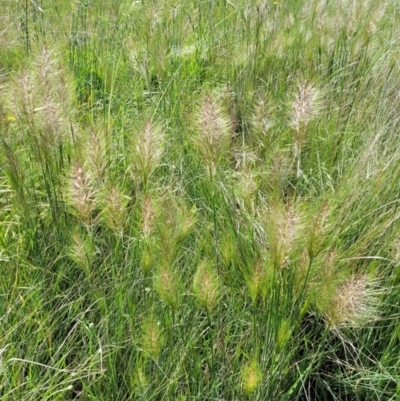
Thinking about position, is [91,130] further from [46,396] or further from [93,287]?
[46,396]

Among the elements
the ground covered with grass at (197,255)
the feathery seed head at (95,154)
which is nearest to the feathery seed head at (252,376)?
the ground covered with grass at (197,255)


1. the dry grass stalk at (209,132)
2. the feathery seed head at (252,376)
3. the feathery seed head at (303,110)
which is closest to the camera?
the feathery seed head at (252,376)

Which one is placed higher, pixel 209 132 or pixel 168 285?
Result: pixel 209 132

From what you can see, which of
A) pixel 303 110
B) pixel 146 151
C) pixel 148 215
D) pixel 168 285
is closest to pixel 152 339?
pixel 168 285

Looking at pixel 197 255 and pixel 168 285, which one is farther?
pixel 197 255

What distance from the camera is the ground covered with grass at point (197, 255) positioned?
3.46ft

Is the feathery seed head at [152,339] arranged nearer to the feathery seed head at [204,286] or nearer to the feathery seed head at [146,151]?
the feathery seed head at [204,286]

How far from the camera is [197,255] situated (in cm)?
128

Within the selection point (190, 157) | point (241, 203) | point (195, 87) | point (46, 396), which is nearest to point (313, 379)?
point (241, 203)

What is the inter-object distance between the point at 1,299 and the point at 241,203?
580 mm

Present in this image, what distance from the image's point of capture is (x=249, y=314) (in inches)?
46.9

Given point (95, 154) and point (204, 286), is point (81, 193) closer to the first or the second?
point (95, 154)

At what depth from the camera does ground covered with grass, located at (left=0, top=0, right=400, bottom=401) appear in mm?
1055

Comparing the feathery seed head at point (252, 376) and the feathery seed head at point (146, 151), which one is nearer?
the feathery seed head at point (252, 376)
